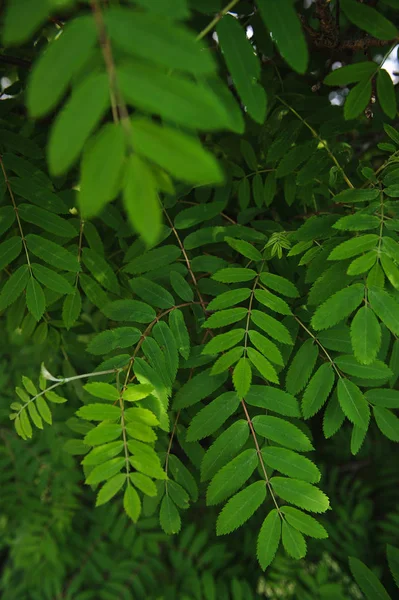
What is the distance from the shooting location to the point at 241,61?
30.0 inches

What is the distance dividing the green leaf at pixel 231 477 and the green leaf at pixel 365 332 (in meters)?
0.29

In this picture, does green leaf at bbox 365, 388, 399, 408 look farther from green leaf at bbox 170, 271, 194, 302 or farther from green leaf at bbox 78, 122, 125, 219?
green leaf at bbox 78, 122, 125, 219

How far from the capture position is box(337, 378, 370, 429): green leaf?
98 cm

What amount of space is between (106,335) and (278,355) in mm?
352

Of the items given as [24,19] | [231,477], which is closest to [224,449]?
[231,477]

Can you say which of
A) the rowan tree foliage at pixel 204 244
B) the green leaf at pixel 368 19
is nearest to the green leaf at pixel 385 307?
the rowan tree foliage at pixel 204 244

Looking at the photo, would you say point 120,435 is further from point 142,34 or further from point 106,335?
point 142,34

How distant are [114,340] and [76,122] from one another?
2.07 feet

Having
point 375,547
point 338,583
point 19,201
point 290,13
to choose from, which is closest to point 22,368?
point 19,201

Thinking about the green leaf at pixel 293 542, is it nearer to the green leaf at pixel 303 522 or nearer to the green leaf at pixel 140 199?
the green leaf at pixel 303 522

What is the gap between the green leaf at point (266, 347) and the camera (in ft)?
3.18

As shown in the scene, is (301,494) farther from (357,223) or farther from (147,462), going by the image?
(357,223)

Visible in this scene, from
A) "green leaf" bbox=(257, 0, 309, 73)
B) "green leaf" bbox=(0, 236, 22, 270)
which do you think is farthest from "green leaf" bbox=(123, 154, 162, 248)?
"green leaf" bbox=(0, 236, 22, 270)

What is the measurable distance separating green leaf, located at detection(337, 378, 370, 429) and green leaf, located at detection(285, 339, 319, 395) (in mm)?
65
